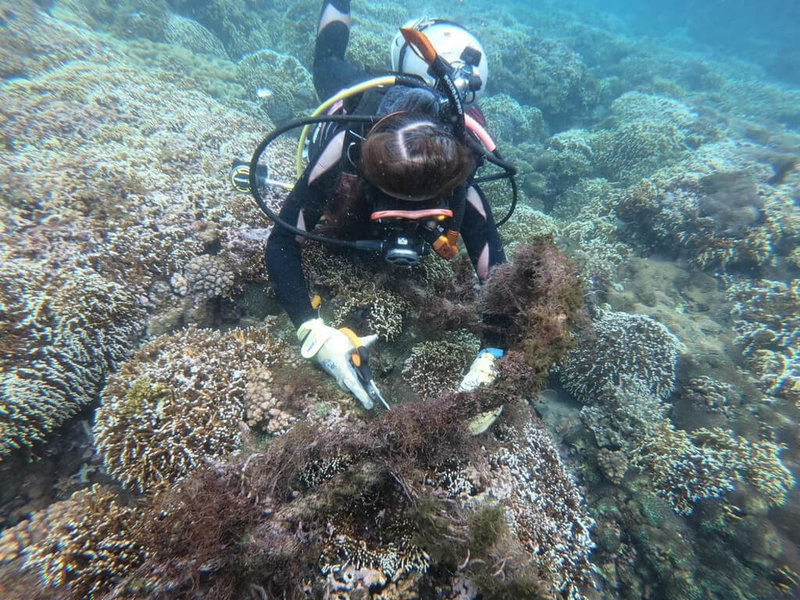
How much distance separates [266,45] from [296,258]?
40.9 feet

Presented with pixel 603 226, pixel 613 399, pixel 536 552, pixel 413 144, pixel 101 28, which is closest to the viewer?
pixel 413 144

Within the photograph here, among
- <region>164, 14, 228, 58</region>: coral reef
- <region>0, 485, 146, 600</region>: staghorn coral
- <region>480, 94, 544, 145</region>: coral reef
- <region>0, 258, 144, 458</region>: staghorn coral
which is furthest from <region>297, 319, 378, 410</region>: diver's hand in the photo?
<region>164, 14, 228, 58</region>: coral reef

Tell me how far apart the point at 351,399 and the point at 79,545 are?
1869 millimetres

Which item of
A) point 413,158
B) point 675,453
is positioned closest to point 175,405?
point 413,158

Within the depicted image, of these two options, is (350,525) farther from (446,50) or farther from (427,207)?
(446,50)

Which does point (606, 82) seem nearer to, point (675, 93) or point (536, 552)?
point (675, 93)

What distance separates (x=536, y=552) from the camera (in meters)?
2.38

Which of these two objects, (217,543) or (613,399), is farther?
(613,399)

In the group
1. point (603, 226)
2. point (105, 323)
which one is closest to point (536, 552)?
point (105, 323)

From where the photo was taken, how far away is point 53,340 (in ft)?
10.1

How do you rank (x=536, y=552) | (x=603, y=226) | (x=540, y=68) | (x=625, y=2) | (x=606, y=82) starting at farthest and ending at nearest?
(x=625, y=2), (x=606, y=82), (x=540, y=68), (x=603, y=226), (x=536, y=552)

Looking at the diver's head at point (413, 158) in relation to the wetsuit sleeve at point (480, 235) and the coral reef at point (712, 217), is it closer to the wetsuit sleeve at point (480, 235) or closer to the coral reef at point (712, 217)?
the wetsuit sleeve at point (480, 235)

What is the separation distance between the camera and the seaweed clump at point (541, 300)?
86.5 inches

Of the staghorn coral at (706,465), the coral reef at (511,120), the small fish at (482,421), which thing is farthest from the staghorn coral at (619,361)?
the coral reef at (511,120)
